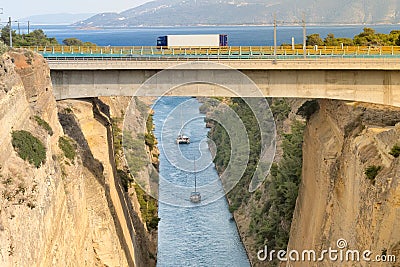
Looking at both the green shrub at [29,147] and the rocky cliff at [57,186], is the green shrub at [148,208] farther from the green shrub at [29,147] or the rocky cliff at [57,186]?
the green shrub at [29,147]

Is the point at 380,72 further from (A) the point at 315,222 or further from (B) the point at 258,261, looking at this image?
(B) the point at 258,261

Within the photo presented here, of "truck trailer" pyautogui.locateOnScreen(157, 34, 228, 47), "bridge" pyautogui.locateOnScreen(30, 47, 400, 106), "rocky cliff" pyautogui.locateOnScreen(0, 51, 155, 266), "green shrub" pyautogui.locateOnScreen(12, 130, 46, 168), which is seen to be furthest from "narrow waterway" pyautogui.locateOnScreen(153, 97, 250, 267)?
"green shrub" pyautogui.locateOnScreen(12, 130, 46, 168)

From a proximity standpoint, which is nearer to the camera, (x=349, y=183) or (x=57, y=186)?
(x=57, y=186)

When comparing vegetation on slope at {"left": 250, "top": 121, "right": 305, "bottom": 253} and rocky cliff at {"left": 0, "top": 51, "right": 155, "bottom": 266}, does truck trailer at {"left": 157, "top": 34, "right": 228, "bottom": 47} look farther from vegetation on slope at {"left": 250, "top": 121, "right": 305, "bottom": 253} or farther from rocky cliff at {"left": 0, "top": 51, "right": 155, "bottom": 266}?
vegetation on slope at {"left": 250, "top": 121, "right": 305, "bottom": 253}

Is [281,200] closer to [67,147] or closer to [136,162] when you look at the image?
[136,162]

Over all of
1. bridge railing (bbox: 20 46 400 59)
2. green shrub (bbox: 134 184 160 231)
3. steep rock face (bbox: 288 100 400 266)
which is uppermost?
bridge railing (bbox: 20 46 400 59)

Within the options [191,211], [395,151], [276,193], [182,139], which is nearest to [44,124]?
[395,151]
